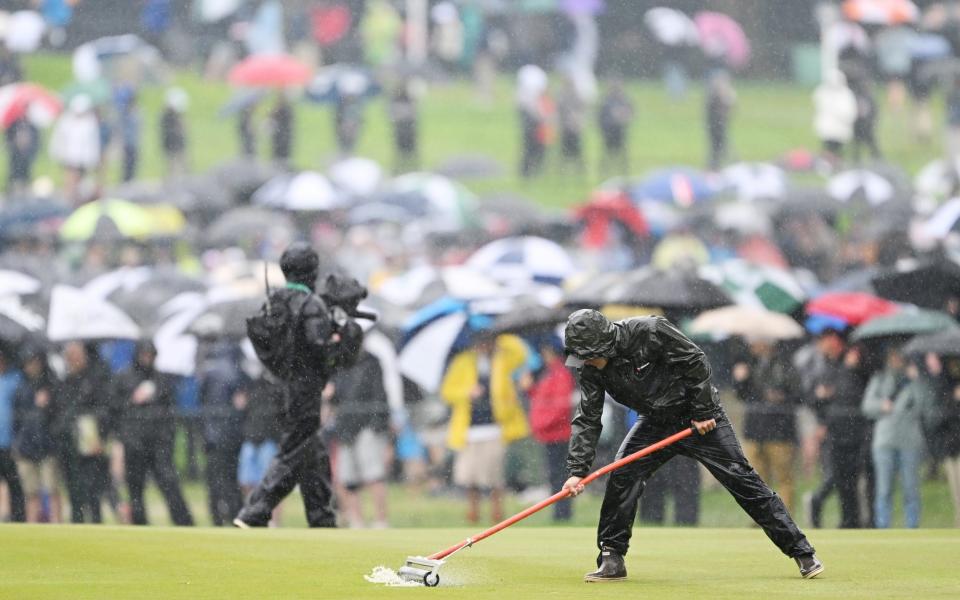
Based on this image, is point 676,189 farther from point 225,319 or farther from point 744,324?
point 225,319

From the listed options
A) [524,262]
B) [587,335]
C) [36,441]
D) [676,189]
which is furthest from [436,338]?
[676,189]

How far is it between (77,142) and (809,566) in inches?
1131

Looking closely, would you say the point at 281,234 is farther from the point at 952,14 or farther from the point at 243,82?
the point at 952,14

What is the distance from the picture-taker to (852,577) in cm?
969

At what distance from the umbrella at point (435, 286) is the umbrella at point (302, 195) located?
7649 mm

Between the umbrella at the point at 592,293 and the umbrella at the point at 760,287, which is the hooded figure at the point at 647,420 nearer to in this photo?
the umbrella at the point at 592,293

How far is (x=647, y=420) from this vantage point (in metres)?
9.98

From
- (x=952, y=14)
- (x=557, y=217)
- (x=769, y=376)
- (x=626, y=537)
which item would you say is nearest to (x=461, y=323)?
(x=769, y=376)

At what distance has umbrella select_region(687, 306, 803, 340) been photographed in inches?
651

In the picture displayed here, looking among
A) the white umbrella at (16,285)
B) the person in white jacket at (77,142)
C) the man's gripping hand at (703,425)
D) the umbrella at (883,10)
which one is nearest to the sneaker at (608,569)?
the man's gripping hand at (703,425)

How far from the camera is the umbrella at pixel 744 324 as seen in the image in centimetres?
1655

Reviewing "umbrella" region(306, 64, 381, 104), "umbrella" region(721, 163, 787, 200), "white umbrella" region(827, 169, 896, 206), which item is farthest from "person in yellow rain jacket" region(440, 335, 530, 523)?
"umbrella" region(306, 64, 381, 104)

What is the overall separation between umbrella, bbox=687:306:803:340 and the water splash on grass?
293 inches

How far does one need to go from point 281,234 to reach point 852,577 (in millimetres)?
17082
